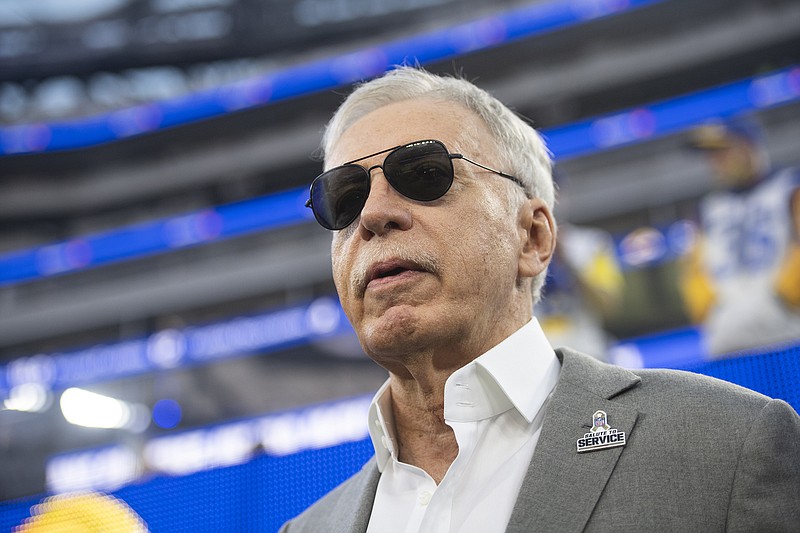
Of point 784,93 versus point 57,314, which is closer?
point 784,93

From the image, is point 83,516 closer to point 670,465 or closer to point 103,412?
point 670,465

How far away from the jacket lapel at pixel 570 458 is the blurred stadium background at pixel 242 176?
9.31ft

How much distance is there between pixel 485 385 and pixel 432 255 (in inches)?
9.4

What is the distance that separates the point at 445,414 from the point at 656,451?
36cm

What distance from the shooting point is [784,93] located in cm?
596

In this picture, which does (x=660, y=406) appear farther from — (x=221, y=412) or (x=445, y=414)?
(x=221, y=412)

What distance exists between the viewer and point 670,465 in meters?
1.12

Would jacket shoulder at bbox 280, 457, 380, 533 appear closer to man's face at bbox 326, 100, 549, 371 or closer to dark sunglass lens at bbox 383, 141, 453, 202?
man's face at bbox 326, 100, 549, 371

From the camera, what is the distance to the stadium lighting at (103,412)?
5742mm

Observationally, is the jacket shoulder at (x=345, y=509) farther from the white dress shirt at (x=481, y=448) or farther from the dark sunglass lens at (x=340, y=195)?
the dark sunglass lens at (x=340, y=195)

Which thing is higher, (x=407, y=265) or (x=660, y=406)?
(x=407, y=265)

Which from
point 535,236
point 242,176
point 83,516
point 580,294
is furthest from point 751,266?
point 242,176

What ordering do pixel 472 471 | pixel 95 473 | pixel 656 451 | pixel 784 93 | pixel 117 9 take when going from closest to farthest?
1. pixel 656 451
2. pixel 472 471
3. pixel 95 473
4. pixel 784 93
5. pixel 117 9

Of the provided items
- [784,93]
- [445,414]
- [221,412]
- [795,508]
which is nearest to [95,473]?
[221,412]
